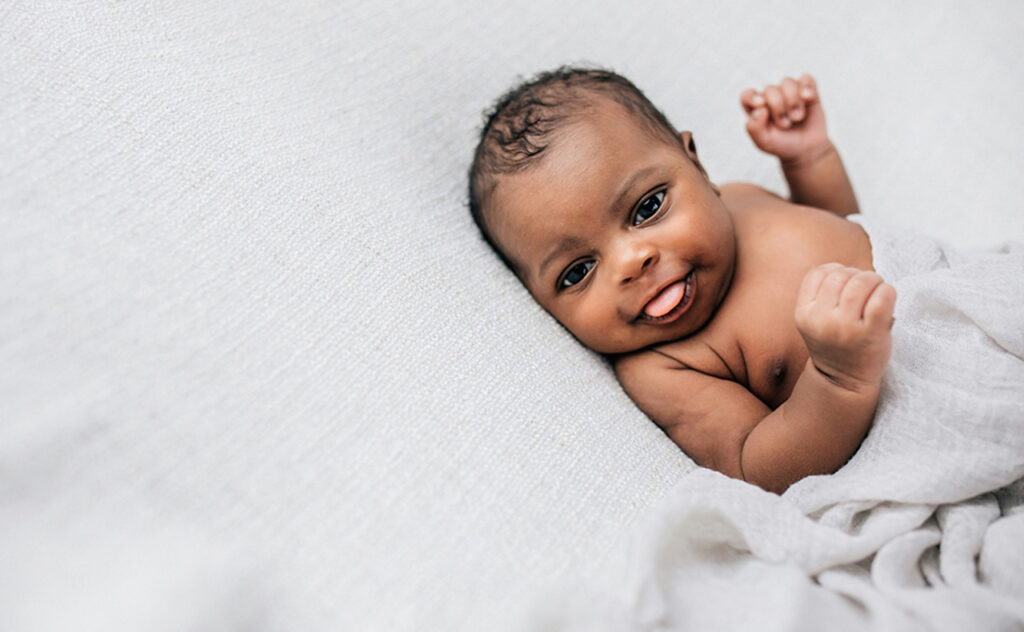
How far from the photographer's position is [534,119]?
103cm

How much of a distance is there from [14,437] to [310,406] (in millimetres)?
236

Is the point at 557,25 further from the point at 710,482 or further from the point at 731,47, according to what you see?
the point at 710,482

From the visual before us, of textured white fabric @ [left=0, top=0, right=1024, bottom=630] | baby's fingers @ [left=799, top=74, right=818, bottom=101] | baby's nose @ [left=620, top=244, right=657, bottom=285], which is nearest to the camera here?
textured white fabric @ [left=0, top=0, right=1024, bottom=630]

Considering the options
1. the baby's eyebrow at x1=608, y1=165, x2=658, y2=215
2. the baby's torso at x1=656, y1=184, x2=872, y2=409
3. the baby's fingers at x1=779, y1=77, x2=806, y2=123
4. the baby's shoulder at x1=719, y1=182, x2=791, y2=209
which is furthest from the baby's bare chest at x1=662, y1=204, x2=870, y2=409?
the baby's fingers at x1=779, y1=77, x2=806, y2=123

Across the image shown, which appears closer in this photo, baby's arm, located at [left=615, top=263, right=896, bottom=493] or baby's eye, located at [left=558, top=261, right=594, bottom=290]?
baby's arm, located at [left=615, top=263, right=896, bottom=493]

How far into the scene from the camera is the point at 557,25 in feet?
4.43

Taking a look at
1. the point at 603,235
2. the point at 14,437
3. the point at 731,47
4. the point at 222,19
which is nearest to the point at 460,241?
the point at 603,235

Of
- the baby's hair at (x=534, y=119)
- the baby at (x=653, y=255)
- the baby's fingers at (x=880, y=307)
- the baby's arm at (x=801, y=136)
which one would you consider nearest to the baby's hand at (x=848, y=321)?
the baby's fingers at (x=880, y=307)

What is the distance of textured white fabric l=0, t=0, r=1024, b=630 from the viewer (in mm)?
612

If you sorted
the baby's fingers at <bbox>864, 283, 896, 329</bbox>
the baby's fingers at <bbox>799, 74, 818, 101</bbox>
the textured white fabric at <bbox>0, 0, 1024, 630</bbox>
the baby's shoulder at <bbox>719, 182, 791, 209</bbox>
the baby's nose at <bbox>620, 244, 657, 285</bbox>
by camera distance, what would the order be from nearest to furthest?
1. the textured white fabric at <bbox>0, 0, 1024, 630</bbox>
2. the baby's fingers at <bbox>864, 283, 896, 329</bbox>
3. the baby's nose at <bbox>620, 244, 657, 285</bbox>
4. the baby's shoulder at <bbox>719, 182, 791, 209</bbox>
5. the baby's fingers at <bbox>799, 74, 818, 101</bbox>

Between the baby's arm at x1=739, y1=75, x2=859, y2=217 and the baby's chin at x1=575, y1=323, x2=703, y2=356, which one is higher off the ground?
the baby's arm at x1=739, y1=75, x2=859, y2=217

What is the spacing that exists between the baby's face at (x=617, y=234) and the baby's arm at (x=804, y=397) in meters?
0.08

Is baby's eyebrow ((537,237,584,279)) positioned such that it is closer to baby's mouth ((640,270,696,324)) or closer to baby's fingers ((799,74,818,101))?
baby's mouth ((640,270,696,324))

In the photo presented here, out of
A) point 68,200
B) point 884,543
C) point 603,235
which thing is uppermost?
point 68,200
